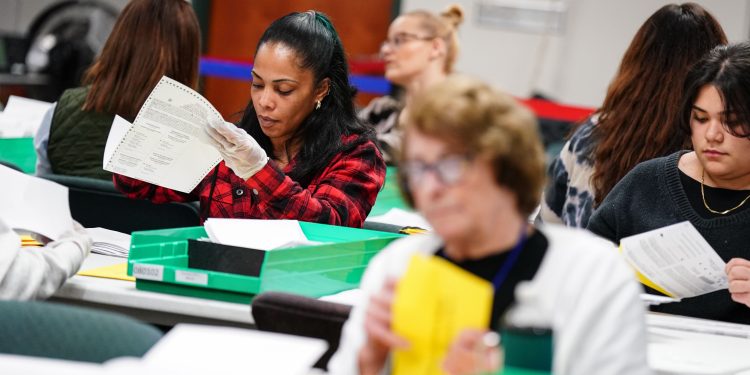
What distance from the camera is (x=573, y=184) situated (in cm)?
347

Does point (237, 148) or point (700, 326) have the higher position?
point (237, 148)

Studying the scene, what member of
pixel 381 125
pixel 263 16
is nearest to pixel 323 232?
pixel 381 125

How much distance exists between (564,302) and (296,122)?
71.5 inches

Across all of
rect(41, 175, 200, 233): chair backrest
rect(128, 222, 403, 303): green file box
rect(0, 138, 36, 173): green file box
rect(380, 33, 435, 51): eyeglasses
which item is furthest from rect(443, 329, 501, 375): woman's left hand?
rect(380, 33, 435, 51): eyeglasses

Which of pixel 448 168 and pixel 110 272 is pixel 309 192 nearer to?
pixel 110 272

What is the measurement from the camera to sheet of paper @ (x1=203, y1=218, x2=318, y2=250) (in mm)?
2527

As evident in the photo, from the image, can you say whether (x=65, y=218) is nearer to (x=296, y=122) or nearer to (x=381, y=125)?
(x=296, y=122)

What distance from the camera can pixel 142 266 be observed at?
7.78 feet

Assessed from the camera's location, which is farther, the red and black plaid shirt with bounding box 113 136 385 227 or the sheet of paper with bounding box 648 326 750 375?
the red and black plaid shirt with bounding box 113 136 385 227

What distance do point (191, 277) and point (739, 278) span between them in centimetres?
122

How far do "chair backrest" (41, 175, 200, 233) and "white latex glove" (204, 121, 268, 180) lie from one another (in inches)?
27.2

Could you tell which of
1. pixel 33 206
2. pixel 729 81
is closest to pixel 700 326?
pixel 729 81

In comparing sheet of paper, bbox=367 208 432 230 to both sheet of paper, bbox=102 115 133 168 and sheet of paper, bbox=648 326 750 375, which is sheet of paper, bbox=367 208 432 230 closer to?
sheet of paper, bbox=102 115 133 168

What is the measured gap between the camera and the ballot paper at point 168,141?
2.70 metres
